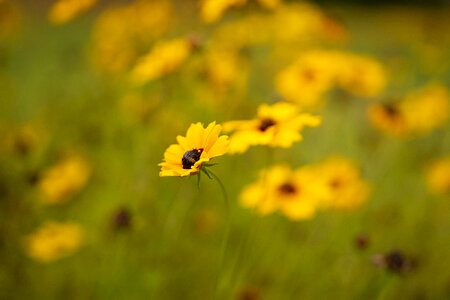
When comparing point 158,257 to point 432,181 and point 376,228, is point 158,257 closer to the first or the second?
point 376,228

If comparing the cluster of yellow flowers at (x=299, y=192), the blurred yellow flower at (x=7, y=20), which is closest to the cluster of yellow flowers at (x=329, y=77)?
the cluster of yellow flowers at (x=299, y=192)

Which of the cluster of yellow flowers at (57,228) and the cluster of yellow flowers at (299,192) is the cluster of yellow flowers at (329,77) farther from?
the cluster of yellow flowers at (57,228)

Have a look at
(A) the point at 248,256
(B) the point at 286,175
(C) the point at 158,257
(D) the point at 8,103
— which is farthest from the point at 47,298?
(D) the point at 8,103

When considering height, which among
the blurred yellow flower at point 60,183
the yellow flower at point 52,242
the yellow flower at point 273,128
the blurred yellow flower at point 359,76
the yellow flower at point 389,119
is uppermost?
the blurred yellow flower at point 359,76

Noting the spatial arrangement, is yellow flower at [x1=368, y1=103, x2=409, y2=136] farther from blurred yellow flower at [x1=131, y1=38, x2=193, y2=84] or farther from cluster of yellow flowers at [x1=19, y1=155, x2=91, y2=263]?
cluster of yellow flowers at [x1=19, y1=155, x2=91, y2=263]

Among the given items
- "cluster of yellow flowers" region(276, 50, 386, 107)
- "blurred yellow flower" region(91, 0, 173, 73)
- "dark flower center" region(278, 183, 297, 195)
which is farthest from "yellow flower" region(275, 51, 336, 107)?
"blurred yellow flower" region(91, 0, 173, 73)

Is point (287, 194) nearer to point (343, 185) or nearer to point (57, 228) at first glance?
point (343, 185)

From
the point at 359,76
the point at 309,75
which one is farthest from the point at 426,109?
the point at 309,75

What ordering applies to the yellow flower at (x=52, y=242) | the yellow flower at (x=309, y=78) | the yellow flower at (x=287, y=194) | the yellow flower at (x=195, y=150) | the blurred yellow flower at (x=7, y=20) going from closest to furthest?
the yellow flower at (x=195, y=150) → the yellow flower at (x=287, y=194) → the yellow flower at (x=52, y=242) → the yellow flower at (x=309, y=78) → the blurred yellow flower at (x=7, y=20)
